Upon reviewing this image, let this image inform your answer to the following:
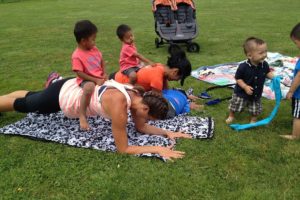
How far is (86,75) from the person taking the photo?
193 inches

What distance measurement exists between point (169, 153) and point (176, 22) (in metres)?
6.19

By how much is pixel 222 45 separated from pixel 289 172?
6629 mm

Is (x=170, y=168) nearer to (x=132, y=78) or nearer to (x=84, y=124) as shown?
(x=84, y=124)

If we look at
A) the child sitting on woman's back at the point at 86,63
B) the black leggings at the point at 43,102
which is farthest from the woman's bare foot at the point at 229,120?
the black leggings at the point at 43,102

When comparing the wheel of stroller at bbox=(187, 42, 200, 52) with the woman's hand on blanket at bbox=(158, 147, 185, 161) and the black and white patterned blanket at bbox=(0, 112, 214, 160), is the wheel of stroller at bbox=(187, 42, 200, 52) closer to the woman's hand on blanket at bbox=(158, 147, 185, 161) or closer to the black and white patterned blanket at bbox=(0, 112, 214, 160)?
the black and white patterned blanket at bbox=(0, 112, 214, 160)

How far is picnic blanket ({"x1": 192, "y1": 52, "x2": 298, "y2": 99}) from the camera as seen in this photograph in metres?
6.60

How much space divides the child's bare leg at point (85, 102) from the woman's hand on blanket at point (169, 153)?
1.05m

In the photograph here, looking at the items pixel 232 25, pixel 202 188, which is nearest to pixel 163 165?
pixel 202 188

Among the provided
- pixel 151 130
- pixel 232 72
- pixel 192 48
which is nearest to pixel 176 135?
pixel 151 130

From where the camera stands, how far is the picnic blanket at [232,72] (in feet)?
21.7

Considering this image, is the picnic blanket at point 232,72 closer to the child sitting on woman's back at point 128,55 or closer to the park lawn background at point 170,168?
the park lawn background at point 170,168

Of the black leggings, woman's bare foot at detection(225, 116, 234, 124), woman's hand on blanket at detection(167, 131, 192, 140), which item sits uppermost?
the black leggings

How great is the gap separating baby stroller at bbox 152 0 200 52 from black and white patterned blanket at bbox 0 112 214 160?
4.54m

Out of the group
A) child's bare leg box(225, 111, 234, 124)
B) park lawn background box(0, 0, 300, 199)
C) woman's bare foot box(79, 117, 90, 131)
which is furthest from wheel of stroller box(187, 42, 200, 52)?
woman's bare foot box(79, 117, 90, 131)
